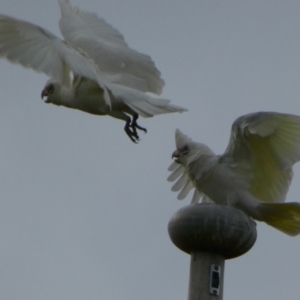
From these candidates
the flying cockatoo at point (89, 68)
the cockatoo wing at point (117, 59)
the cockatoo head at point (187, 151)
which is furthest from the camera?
the cockatoo wing at point (117, 59)

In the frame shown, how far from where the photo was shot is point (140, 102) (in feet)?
33.6

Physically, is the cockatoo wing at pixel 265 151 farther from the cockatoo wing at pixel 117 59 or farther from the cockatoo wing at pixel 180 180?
the cockatoo wing at pixel 117 59

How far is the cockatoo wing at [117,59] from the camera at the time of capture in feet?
37.7

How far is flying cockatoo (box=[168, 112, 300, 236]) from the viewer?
9148mm

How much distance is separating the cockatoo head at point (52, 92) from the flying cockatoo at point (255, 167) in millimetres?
1812

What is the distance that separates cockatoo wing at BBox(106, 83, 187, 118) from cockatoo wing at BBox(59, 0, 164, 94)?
24.6 inches

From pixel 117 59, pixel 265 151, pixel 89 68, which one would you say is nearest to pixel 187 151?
pixel 265 151

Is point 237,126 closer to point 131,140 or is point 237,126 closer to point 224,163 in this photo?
point 224,163

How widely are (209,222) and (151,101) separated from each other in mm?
2488

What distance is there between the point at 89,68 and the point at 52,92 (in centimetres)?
117

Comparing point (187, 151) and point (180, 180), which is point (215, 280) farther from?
point (180, 180)

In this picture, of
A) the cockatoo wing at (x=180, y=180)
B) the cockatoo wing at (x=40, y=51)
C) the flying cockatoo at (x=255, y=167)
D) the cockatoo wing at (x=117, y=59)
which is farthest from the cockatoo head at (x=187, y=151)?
the cockatoo wing at (x=117, y=59)

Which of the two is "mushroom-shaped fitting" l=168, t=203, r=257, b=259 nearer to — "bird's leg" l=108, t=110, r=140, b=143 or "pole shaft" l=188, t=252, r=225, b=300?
"pole shaft" l=188, t=252, r=225, b=300

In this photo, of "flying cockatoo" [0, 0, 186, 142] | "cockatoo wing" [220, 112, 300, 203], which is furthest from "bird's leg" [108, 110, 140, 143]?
"cockatoo wing" [220, 112, 300, 203]
